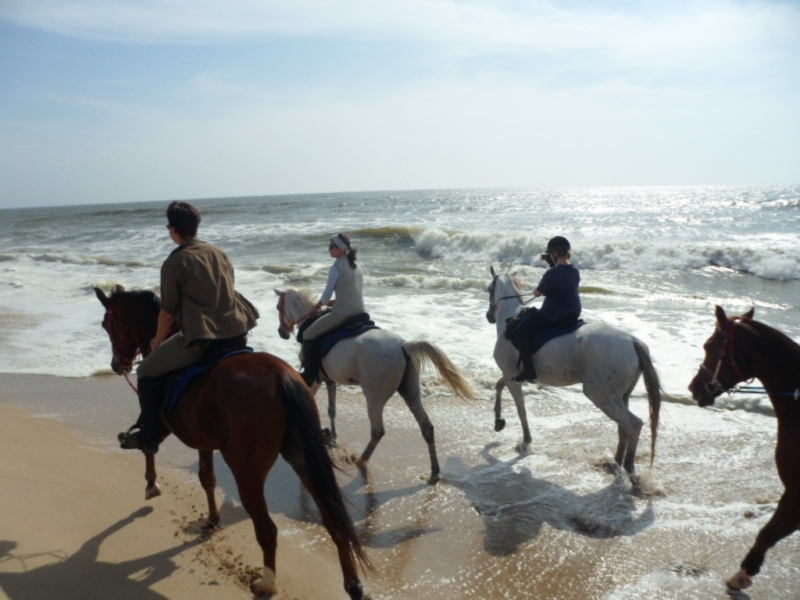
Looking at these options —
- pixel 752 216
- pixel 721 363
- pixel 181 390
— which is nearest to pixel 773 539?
pixel 721 363

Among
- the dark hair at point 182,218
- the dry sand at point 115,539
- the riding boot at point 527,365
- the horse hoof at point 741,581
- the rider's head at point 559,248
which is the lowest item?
→ the horse hoof at point 741,581

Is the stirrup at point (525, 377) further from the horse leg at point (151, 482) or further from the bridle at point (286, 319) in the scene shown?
the horse leg at point (151, 482)

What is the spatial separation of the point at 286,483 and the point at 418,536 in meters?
1.58

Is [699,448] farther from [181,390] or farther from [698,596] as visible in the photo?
[181,390]

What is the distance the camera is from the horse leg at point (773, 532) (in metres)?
3.60

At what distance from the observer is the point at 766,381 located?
3.93 m

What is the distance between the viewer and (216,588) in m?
3.78

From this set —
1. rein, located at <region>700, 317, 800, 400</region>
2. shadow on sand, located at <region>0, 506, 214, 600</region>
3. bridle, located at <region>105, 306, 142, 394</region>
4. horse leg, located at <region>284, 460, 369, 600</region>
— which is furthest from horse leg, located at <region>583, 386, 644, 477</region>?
bridle, located at <region>105, 306, 142, 394</region>

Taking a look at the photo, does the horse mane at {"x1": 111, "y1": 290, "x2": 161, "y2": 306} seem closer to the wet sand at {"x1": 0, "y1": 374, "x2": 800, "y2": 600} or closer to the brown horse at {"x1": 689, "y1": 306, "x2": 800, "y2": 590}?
the wet sand at {"x1": 0, "y1": 374, "x2": 800, "y2": 600}

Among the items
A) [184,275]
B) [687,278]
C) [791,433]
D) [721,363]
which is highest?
[184,275]

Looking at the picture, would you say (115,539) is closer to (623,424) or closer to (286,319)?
(286,319)

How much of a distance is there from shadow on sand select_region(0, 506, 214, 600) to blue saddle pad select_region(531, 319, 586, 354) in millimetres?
3682

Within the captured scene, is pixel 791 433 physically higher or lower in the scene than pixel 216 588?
higher

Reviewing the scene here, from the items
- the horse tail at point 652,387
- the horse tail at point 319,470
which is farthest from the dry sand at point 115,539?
the horse tail at point 652,387
